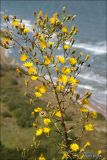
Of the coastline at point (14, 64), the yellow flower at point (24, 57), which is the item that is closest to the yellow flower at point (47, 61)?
the yellow flower at point (24, 57)

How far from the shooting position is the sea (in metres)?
46.4

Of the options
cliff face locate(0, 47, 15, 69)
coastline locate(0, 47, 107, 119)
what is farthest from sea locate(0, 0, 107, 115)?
cliff face locate(0, 47, 15, 69)

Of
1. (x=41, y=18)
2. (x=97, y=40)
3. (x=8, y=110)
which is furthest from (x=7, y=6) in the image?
(x=41, y=18)

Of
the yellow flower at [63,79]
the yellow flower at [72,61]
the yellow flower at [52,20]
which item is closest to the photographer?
the yellow flower at [63,79]

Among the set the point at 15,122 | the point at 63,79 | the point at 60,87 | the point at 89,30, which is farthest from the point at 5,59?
the point at 63,79

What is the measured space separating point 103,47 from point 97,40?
13.0ft

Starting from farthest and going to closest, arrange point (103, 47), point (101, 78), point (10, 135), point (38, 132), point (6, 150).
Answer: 1. point (103, 47)
2. point (101, 78)
3. point (10, 135)
4. point (6, 150)
5. point (38, 132)

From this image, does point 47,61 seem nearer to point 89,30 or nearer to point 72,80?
point 72,80

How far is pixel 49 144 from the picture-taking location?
21281 mm

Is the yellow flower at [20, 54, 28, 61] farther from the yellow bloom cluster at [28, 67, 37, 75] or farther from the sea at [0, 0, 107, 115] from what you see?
the sea at [0, 0, 107, 115]

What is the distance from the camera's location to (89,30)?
68250mm

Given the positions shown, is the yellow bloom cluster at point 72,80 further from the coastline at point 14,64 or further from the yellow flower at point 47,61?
the coastline at point 14,64

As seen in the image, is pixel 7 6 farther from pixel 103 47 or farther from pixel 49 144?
pixel 49 144

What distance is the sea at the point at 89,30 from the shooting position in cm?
4638
